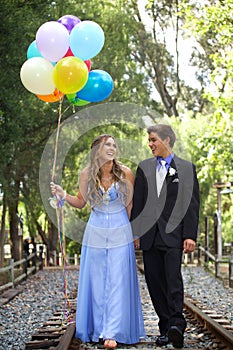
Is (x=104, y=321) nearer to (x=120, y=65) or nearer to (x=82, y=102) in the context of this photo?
(x=82, y=102)

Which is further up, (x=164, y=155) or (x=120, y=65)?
(x=120, y=65)

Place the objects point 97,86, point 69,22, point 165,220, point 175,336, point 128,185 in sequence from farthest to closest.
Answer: point 69,22
point 97,86
point 128,185
point 165,220
point 175,336

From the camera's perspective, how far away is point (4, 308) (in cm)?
1102

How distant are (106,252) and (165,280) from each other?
1.98 ft

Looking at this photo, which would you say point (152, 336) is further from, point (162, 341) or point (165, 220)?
point (165, 220)

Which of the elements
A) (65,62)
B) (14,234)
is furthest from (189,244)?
(14,234)

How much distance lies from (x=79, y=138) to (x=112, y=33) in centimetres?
491

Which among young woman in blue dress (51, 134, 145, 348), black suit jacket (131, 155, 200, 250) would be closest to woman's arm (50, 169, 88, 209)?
young woman in blue dress (51, 134, 145, 348)

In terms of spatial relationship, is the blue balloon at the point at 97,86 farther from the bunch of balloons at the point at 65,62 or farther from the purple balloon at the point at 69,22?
the purple balloon at the point at 69,22

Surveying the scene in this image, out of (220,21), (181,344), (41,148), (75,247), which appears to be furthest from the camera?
(75,247)

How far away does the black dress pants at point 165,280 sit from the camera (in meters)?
5.85

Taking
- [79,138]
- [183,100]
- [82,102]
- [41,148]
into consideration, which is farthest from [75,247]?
[82,102]

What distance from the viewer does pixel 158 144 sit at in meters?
6.02

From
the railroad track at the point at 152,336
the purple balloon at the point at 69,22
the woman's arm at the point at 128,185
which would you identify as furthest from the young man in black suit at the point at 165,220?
the purple balloon at the point at 69,22
